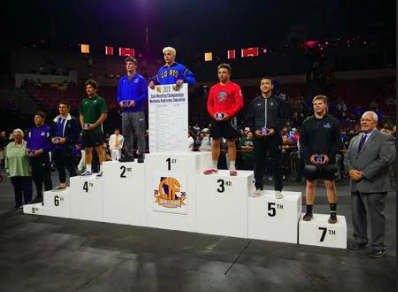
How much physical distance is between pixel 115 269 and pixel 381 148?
3031 millimetres

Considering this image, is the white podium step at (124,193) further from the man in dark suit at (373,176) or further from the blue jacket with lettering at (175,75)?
the man in dark suit at (373,176)

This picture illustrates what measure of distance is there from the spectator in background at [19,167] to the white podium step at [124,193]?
72.4 inches

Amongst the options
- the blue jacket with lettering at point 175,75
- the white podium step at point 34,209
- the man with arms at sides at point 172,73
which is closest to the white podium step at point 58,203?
the white podium step at point 34,209

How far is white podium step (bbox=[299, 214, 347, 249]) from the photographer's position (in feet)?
12.4

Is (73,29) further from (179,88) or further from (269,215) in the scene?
(269,215)

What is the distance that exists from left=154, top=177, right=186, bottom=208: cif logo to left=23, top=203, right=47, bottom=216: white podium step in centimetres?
224

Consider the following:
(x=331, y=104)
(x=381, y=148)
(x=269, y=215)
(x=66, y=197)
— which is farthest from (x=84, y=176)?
(x=331, y=104)

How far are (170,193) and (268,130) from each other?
5.13ft

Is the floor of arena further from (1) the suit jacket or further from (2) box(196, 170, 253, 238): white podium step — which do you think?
(1) the suit jacket

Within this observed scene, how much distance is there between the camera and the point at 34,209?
5574 millimetres

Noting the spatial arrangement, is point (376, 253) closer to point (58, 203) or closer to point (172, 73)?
point (172, 73)

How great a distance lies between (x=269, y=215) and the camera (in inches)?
161

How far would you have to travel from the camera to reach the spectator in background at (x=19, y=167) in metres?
5.82

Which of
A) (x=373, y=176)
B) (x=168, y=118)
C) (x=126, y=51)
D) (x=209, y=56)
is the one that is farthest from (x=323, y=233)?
(x=126, y=51)
